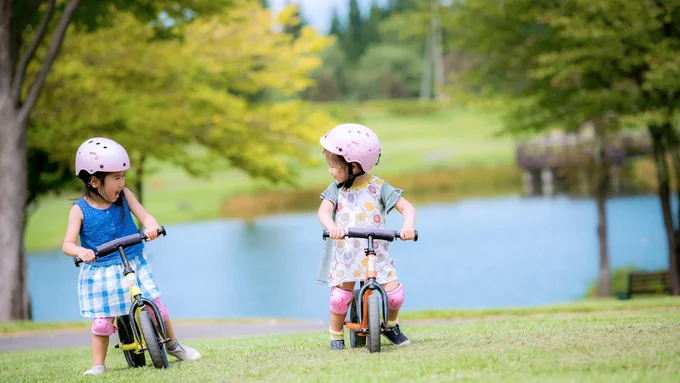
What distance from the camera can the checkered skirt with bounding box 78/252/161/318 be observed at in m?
6.94

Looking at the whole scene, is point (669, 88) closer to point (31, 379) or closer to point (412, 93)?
point (31, 379)

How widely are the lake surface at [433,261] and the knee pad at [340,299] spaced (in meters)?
17.8

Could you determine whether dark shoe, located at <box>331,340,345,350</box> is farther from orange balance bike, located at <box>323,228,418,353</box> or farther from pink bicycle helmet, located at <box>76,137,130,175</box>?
pink bicycle helmet, located at <box>76,137,130,175</box>

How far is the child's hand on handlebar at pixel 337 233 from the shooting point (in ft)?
21.8

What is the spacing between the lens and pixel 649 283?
2094 centimetres

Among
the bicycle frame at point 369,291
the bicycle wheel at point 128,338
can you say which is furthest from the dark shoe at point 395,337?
the bicycle wheel at point 128,338

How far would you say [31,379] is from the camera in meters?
7.06

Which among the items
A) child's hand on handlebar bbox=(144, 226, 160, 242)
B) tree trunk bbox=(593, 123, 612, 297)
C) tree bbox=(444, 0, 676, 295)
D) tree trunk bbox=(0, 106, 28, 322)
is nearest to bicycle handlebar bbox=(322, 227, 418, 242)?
child's hand on handlebar bbox=(144, 226, 160, 242)

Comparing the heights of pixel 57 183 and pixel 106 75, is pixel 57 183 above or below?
below

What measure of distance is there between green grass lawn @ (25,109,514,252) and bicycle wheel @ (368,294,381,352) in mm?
46492

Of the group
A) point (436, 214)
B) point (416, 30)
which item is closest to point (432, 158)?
point (436, 214)

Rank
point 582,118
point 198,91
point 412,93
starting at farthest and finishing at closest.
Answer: point 412,93 < point 198,91 < point 582,118

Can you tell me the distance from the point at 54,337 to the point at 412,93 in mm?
75420

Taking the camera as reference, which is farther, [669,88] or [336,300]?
[669,88]
